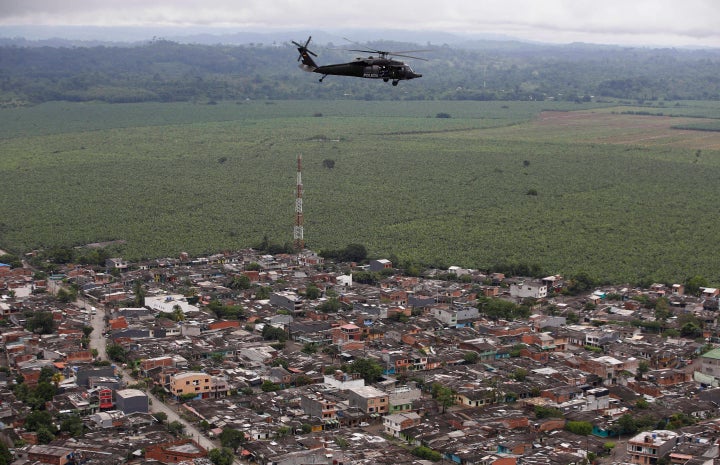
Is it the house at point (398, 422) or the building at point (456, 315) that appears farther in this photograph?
the building at point (456, 315)

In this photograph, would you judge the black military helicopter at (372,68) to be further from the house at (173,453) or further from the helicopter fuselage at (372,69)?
the house at (173,453)

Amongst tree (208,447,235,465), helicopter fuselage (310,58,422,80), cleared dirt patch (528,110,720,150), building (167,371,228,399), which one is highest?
helicopter fuselage (310,58,422,80)

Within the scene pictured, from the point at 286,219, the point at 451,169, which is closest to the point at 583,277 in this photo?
the point at 286,219

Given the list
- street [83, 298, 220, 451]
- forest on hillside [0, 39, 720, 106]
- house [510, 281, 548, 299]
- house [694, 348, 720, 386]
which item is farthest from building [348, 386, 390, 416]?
forest on hillside [0, 39, 720, 106]

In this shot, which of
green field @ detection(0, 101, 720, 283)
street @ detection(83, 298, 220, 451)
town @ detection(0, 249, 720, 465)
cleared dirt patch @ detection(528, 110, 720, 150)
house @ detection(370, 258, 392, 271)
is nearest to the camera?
town @ detection(0, 249, 720, 465)

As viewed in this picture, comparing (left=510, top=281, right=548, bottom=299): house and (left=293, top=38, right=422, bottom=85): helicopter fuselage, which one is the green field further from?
(left=293, top=38, right=422, bottom=85): helicopter fuselage

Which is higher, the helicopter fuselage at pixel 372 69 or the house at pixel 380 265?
the helicopter fuselage at pixel 372 69

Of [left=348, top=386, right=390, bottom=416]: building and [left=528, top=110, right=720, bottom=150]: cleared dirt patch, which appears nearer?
[left=348, top=386, right=390, bottom=416]: building

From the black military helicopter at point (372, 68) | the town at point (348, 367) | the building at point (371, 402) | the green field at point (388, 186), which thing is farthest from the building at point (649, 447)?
the green field at point (388, 186)
